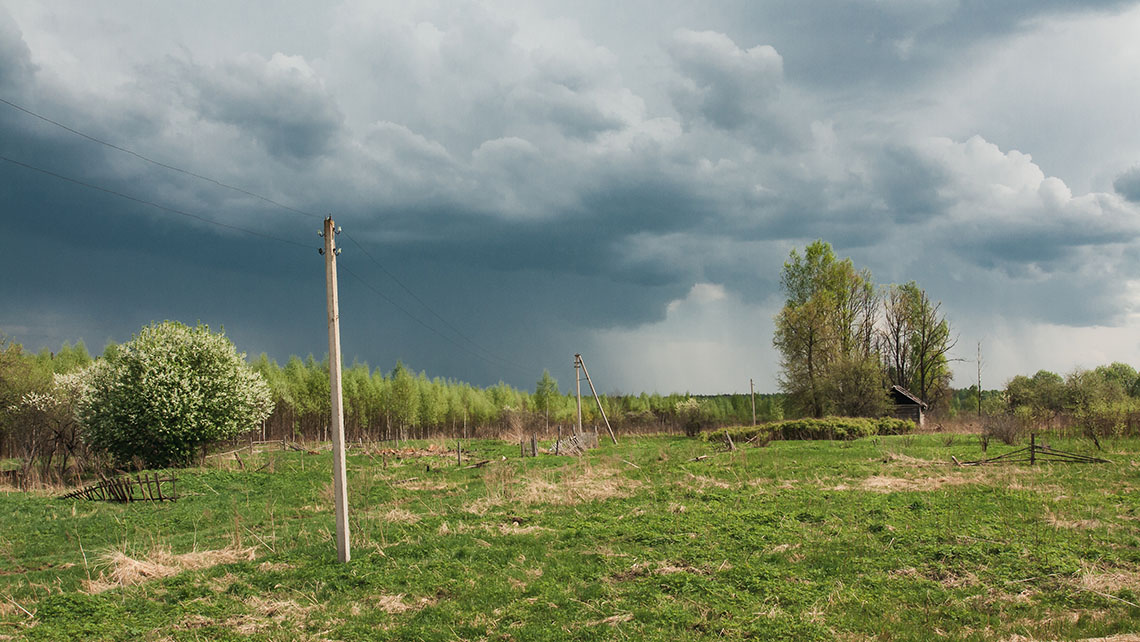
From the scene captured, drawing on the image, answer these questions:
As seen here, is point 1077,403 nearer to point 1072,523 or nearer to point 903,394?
point 903,394

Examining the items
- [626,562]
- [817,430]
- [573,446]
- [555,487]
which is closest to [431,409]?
[573,446]

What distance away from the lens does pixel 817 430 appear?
3794 cm

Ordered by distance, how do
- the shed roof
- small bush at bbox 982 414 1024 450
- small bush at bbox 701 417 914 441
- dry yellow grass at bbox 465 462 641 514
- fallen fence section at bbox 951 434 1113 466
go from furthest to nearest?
the shed roof, small bush at bbox 701 417 914 441, small bush at bbox 982 414 1024 450, fallen fence section at bbox 951 434 1113 466, dry yellow grass at bbox 465 462 641 514

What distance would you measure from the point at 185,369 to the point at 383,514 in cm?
1866

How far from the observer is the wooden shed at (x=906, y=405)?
49.8m

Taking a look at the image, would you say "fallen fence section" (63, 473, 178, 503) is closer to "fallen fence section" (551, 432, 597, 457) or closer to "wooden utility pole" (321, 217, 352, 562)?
"wooden utility pole" (321, 217, 352, 562)

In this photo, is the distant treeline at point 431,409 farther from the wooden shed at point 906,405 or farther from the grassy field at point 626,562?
the grassy field at point 626,562

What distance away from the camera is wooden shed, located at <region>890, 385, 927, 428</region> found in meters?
49.8

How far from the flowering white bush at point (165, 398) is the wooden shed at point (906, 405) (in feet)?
145

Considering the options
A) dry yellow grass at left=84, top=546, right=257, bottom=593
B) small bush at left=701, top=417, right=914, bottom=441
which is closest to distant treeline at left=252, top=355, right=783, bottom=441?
small bush at left=701, top=417, right=914, bottom=441

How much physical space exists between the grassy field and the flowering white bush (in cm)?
868

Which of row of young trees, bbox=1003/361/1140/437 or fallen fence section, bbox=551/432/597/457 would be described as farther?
fallen fence section, bbox=551/432/597/457

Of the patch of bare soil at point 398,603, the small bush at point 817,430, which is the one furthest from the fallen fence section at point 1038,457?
the patch of bare soil at point 398,603

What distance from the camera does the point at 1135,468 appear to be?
2044 cm
